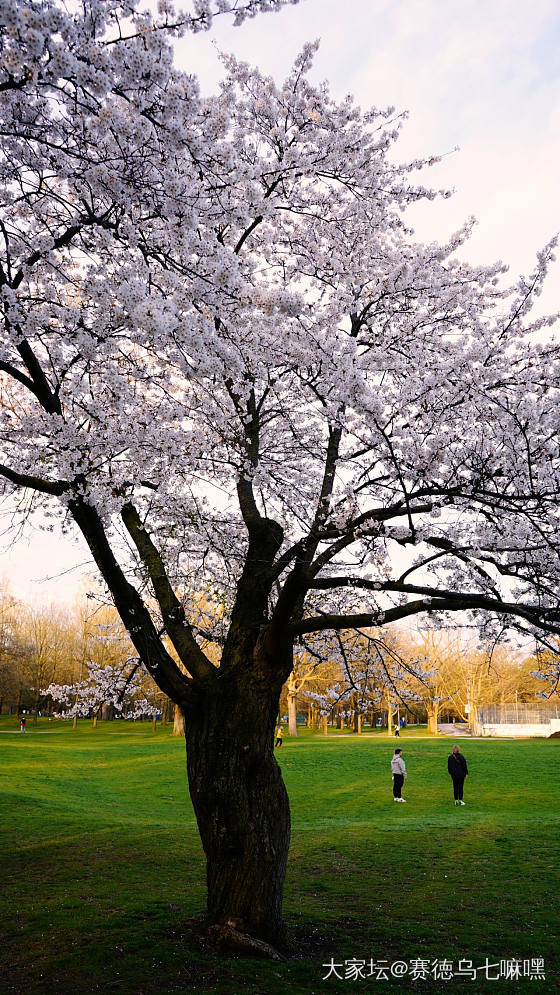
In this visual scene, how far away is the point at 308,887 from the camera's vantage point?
974cm

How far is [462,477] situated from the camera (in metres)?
6.18

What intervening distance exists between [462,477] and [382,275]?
11.0 ft

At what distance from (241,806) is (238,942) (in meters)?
1.18

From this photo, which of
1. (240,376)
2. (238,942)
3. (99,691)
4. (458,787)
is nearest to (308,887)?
(238,942)

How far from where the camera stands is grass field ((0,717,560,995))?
595 cm

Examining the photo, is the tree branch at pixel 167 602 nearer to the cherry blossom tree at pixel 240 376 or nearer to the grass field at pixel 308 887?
the cherry blossom tree at pixel 240 376

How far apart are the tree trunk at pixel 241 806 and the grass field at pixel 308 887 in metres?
0.51

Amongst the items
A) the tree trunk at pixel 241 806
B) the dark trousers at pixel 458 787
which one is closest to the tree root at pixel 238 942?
the tree trunk at pixel 241 806

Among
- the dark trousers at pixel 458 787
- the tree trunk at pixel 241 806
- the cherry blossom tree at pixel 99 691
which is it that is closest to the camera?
the tree trunk at pixel 241 806

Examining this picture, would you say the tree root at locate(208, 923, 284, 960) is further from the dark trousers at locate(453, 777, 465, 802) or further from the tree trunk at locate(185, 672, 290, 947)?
the dark trousers at locate(453, 777, 465, 802)

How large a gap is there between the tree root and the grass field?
17 cm

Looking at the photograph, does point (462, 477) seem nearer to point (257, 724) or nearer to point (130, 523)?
point (257, 724)

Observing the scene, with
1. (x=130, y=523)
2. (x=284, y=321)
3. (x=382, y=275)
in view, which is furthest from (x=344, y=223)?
(x=130, y=523)

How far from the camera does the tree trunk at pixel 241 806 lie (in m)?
6.44
